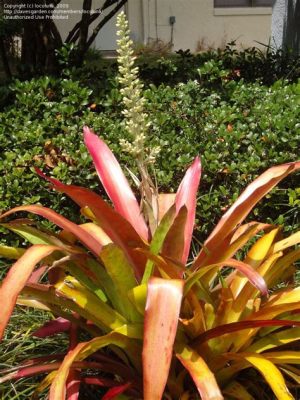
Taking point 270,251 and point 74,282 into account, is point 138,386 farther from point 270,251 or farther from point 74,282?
point 270,251

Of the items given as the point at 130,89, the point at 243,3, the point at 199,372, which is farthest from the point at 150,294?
the point at 243,3

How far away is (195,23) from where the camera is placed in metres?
16.9

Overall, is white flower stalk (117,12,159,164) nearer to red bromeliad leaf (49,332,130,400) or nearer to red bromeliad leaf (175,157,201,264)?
red bromeliad leaf (175,157,201,264)

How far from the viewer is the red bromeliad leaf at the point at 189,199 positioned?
2.41m

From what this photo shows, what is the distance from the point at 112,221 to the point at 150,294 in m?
0.35

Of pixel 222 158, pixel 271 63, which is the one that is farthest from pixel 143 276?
pixel 271 63

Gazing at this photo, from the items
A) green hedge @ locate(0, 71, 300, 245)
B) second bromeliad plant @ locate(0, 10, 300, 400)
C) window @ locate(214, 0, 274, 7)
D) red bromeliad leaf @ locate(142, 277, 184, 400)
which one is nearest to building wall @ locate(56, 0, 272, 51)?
window @ locate(214, 0, 274, 7)

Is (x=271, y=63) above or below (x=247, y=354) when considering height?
above

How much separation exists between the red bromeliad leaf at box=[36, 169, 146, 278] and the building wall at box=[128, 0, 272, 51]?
15056 mm

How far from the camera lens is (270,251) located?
2551 mm

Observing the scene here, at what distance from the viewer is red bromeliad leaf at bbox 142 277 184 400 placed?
1861mm

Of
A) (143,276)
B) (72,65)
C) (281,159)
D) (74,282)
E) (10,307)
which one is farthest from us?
(72,65)

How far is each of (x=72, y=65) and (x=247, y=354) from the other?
3731mm

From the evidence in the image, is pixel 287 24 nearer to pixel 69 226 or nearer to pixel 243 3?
pixel 243 3
